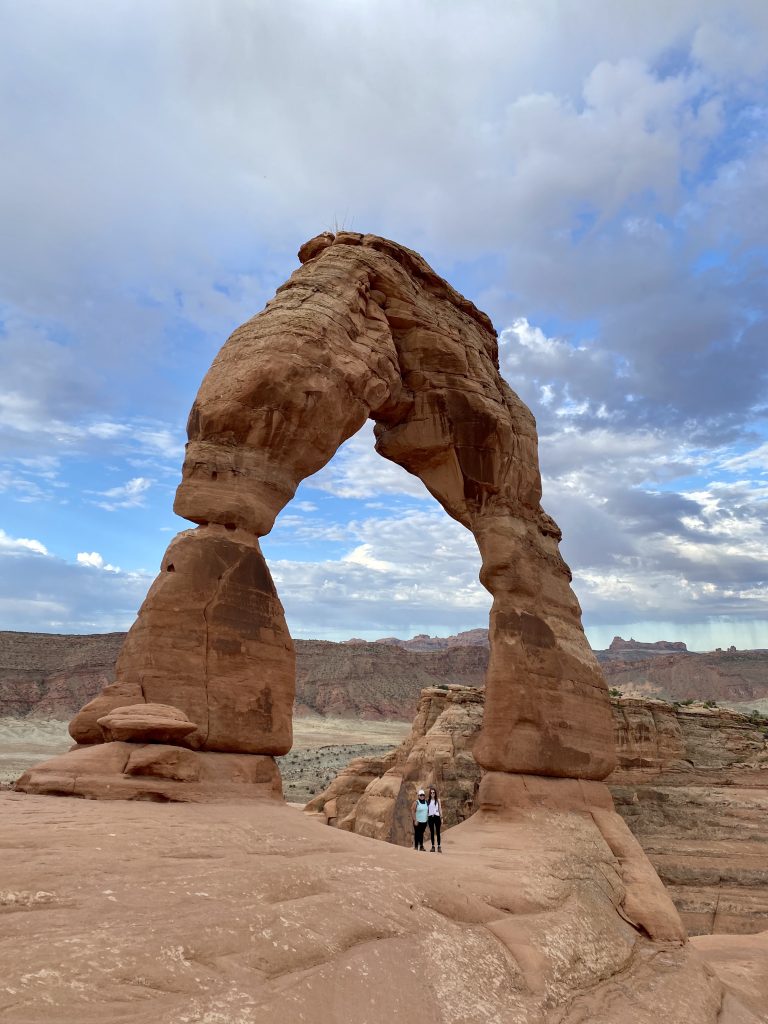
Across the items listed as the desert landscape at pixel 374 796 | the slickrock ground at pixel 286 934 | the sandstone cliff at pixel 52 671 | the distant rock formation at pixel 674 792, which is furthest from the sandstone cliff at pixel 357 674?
the slickrock ground at pixel 286 934

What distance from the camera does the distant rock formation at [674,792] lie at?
1548 centimetres

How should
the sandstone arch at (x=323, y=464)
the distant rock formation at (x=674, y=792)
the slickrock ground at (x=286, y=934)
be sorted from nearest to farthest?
the slickrock ground at (x=286, y=934) < the sandstone arch at (x=323, y=464) < the distant rock formation at (x=674, y=792)

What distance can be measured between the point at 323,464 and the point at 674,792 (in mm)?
12238

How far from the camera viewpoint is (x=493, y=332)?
61.4ft

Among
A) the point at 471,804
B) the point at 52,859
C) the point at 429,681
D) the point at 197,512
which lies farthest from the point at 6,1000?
the point at 429,681

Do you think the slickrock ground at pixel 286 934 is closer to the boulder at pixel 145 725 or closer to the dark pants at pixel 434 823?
the boulder at pixel 145 725

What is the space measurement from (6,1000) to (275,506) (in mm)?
8450

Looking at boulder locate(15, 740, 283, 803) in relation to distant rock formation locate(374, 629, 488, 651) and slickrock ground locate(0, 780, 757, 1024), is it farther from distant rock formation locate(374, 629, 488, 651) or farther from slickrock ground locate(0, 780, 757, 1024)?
distant rock formation locate(374, 629, 488, 651)

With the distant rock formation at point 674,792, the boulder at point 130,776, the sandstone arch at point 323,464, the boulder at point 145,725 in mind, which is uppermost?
the sandstone arch at point 323,464

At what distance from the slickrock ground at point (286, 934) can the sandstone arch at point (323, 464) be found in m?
2.39

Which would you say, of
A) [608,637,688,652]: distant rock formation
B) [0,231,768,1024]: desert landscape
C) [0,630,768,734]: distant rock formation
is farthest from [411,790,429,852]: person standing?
[608,637,688,652]: distant rock formation

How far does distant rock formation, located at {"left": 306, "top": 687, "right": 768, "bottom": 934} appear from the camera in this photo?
1548 centimetres

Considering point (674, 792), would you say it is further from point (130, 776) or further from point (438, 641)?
point (438, 641)

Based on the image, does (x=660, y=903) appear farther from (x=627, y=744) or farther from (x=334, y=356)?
(x=334, y=356)
